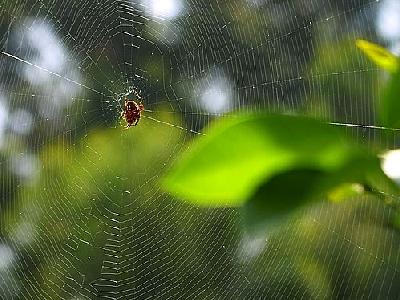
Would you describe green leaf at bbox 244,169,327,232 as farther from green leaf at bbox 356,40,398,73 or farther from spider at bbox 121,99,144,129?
spider at bbox 121,99,144,129

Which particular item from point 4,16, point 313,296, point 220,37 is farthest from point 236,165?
point 4,16

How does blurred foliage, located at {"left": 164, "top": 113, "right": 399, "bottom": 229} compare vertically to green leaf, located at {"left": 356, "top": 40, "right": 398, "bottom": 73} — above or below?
below

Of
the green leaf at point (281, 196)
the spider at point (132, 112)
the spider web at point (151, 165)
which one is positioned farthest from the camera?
the spider web at point (151, 165)

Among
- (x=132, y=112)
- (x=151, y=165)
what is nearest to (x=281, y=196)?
(x=132, y=112)

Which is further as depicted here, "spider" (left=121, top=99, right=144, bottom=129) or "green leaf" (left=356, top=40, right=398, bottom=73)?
"spider" (left=121, top=99, right=144, bottom=129)

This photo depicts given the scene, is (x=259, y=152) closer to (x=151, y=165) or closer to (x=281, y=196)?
(x=281, y=196)

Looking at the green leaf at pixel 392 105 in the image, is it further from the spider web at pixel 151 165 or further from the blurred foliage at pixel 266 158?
the spider web at pixel 151 165

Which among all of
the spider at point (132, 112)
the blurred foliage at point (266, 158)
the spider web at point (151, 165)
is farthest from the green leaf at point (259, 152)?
the spider web at point (151, 165)

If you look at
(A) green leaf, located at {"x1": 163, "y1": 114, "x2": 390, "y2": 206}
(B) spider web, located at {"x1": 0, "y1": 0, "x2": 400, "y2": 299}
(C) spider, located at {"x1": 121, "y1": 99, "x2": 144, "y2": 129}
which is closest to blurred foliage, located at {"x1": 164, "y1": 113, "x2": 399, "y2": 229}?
(A) green leaf, located at {"x1": 163, "y1": 114, "x2": 390, "y2": 206}

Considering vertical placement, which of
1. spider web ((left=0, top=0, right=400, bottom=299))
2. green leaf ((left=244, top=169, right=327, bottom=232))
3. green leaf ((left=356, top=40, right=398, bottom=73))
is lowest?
Result: spider web ((left=0, top=0, right=400, bottom=299))
